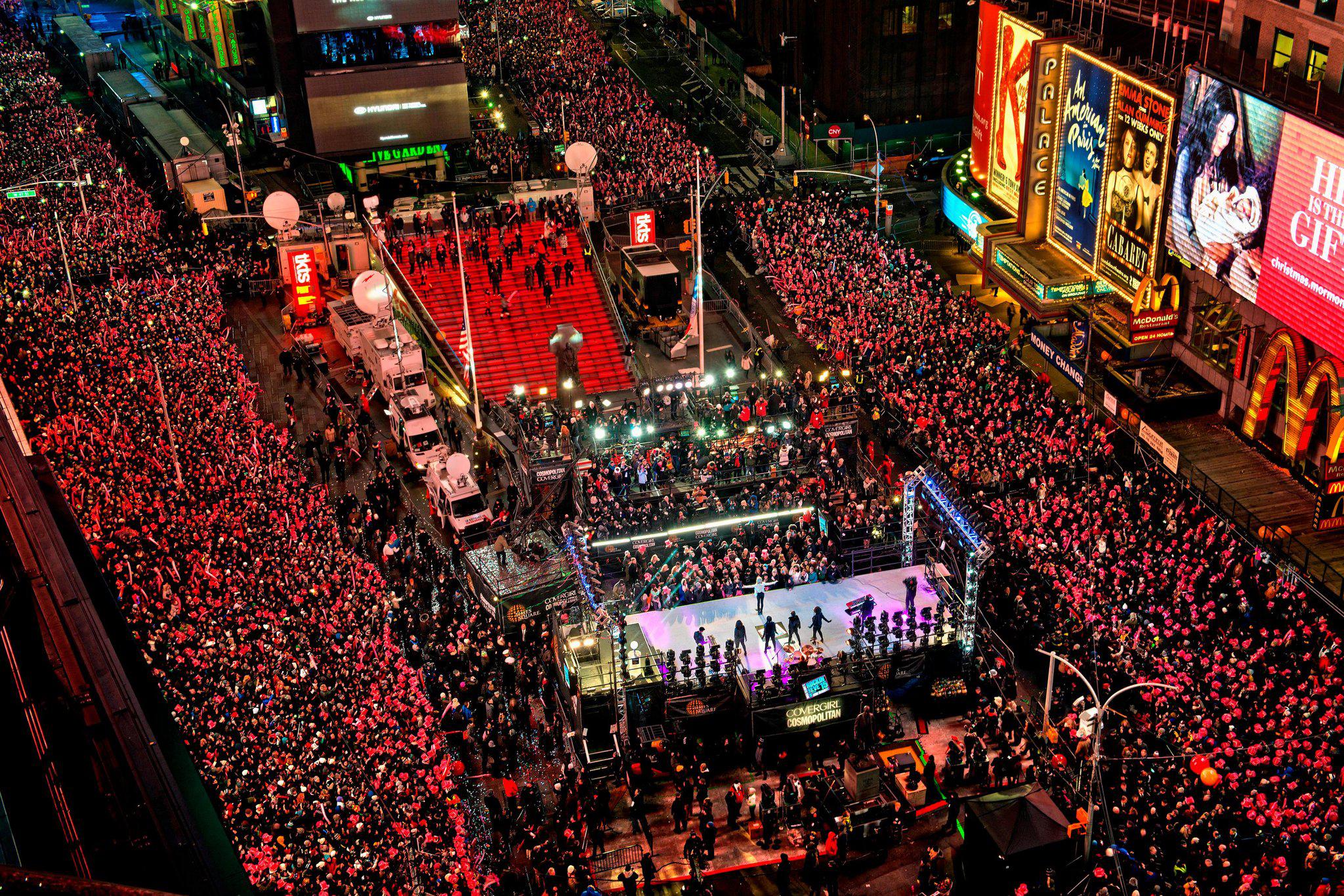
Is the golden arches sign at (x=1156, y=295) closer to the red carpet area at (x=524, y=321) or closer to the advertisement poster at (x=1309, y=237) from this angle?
the advertisement poster at (x=1309, y=237)

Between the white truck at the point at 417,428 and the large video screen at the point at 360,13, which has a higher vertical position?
the large video screen at the point at 360,13

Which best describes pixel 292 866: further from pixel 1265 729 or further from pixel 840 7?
pixel 840 7

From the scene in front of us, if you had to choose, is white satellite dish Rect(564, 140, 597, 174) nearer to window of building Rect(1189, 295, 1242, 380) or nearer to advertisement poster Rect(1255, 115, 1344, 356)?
window of building Rect(1189, 295, 1242, 380)

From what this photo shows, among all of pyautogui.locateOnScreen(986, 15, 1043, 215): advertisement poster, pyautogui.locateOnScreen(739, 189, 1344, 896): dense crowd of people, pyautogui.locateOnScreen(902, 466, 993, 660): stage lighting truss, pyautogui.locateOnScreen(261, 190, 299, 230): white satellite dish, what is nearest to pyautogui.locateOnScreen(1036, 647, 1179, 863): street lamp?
pyautogui.locateOnScreen(739, 189, 1344, 896): dense crowd of people

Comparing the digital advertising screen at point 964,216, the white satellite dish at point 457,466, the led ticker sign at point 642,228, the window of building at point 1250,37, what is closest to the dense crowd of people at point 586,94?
the led ticker sign at point 642,228

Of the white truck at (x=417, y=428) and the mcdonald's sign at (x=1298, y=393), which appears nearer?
the mcdonald's sign at (x=1298, y=393)

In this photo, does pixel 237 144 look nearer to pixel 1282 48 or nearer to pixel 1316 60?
pixel 1282 48
